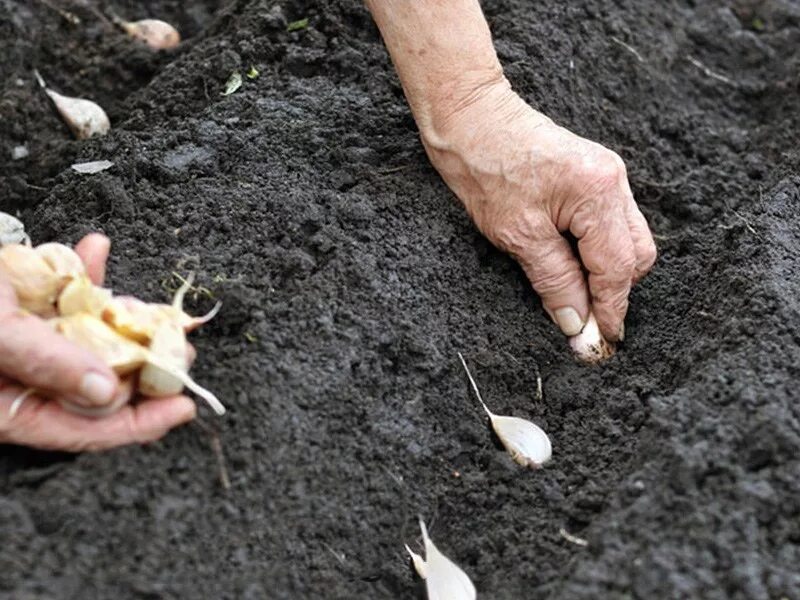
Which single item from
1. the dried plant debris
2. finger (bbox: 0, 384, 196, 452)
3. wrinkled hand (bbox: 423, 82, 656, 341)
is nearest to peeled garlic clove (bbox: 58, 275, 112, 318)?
the dried plant debris

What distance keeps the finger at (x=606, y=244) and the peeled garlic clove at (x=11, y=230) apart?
3.58 feet

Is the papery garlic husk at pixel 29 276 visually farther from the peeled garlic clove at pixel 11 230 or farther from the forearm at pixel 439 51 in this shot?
the forearm at pixel 439 51

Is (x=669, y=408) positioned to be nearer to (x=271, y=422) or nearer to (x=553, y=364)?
(x=553, y=364)

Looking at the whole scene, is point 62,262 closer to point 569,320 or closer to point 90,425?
point 90,425

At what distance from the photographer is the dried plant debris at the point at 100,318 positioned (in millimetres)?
1433

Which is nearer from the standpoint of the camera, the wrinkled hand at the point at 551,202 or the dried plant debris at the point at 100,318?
the dried plant debris at the point at 100,318

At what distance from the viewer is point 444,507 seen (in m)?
1.71

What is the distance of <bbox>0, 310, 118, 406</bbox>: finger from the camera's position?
4.45 feet

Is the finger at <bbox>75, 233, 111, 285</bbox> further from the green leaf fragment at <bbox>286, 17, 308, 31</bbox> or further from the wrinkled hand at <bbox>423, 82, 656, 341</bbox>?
the green leaf fragment at <bbox>286, 17, 308, 31</bbox>

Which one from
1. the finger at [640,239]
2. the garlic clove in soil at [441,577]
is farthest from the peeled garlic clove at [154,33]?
the garlic clove in soil at [441,577]

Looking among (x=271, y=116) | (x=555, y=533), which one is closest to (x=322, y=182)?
(x=271, y=116)

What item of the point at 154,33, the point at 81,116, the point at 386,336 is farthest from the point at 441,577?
the point at 154,33

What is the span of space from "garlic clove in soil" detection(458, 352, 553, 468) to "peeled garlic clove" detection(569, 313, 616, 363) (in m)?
0.23

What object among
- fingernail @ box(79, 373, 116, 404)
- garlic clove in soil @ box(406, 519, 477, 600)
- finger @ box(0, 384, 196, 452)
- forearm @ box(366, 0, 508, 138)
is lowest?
garlic clove in soil @ box(406, 519, 477, 600)
